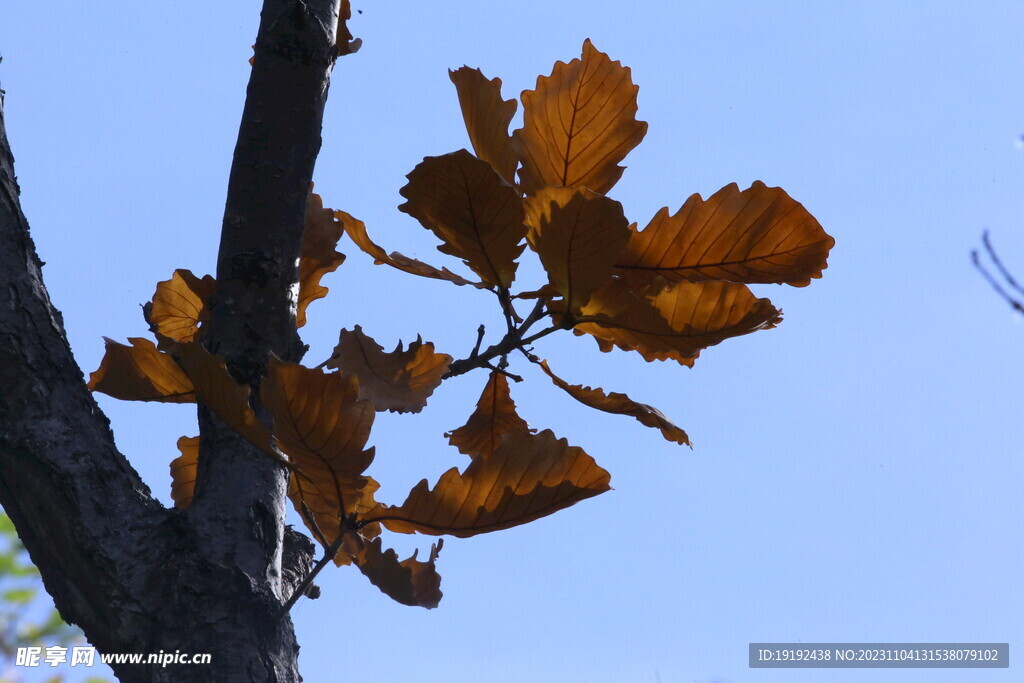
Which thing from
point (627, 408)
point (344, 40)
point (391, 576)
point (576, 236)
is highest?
point (344, 40)

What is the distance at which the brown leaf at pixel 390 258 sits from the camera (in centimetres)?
118

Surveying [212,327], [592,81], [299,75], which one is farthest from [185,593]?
[592,81]

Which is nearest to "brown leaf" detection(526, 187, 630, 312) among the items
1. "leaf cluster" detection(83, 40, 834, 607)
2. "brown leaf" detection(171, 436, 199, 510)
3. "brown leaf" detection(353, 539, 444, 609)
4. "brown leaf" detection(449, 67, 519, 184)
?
"leaf cluster" detection(83, 40, 834, 607)

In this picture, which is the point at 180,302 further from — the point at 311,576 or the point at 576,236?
the point at 576,236

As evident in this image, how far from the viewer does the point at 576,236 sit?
39.4 inches

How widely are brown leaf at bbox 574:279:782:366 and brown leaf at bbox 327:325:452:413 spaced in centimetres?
20

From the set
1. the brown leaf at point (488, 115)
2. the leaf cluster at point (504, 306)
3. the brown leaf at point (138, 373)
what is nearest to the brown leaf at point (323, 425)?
the leaf cluster at point (504, 306)

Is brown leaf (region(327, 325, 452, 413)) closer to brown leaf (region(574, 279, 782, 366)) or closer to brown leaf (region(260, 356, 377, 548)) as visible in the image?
brown leaf (region(260, 356, 377, 548))

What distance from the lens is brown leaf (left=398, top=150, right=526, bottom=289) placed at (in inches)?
39.1

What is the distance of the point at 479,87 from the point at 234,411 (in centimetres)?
49

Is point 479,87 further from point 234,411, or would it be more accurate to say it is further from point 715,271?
point 234,411

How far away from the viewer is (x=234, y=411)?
3.01ft

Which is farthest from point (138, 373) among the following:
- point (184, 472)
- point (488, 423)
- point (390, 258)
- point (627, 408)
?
point (627, 408)

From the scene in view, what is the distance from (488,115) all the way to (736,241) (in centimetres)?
33
